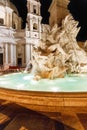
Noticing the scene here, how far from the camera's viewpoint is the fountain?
149 inches

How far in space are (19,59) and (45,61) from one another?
2221 centimetres

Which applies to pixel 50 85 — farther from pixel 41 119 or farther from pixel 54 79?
pixel 41 119

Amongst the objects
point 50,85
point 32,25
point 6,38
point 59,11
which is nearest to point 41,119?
point 50,85

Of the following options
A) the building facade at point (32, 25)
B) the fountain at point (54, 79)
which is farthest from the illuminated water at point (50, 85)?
the building facade at point (32, 25)

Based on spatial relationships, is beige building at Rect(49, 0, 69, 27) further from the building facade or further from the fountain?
the building facade

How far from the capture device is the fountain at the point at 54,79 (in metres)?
3.78

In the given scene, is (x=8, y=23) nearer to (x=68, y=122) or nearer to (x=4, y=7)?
(x=4, y=7)

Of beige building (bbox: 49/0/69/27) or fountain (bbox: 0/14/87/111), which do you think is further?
beige building (bbox: 49/0/69/27)

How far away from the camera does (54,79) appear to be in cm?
764

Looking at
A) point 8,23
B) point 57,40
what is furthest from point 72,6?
point 57,40

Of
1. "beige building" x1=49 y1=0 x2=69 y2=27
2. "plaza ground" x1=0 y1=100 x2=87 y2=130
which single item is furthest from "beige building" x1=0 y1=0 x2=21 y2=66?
"plaza ground" x1=0 y1=100 x2=87 y2=130

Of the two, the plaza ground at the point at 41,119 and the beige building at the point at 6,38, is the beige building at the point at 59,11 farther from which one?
the beige building at the point at 6,38

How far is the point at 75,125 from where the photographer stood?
2.98 m

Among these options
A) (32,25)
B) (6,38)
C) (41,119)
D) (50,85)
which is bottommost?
(41,119)
